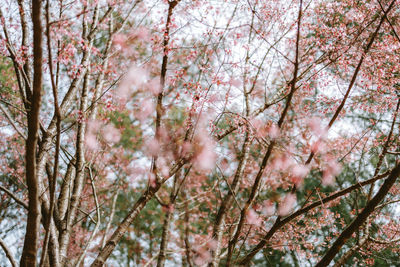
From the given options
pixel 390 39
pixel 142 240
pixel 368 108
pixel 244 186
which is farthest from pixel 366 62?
pixel 142 240

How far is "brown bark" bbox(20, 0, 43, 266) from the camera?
1.89 metres

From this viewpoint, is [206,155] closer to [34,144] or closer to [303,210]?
[303,210]

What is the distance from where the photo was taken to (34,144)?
2.06 meters

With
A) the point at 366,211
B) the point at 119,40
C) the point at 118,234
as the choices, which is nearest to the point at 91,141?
the point at 119,40

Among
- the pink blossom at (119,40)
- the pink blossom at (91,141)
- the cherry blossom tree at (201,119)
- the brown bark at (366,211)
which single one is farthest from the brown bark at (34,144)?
the pink blossom at (119,40)

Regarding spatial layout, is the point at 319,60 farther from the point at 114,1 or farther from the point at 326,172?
the point at 326,172

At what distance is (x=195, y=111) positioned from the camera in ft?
11.5

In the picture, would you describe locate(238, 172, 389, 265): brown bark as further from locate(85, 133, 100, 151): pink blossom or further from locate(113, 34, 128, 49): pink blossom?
locate(113, 34, 128, 49): pink blossom

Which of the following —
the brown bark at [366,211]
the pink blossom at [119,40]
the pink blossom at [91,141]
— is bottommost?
the brown bark at [366,211]

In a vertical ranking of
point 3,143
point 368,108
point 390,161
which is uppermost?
point 3,143

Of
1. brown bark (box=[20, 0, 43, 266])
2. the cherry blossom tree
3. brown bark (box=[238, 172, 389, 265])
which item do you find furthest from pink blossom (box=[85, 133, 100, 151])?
brown bark (box=[238, 172, 389, 265])

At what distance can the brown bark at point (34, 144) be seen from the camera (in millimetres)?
1891

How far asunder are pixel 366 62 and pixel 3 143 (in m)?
9.32

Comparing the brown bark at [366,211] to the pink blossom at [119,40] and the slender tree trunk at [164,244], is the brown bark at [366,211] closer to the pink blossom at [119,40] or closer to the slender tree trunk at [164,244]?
the slender tree trunk at [164,244]
